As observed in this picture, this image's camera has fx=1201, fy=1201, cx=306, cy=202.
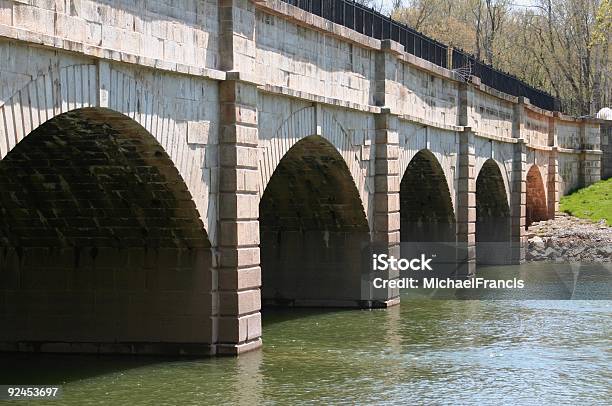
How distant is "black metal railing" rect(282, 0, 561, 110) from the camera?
26.6 metres

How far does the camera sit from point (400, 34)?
105 feet

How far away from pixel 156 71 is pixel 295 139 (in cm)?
614

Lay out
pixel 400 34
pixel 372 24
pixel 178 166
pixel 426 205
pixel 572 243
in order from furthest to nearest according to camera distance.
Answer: pixel 572 243 → pixel 426 205 → pixel 400 34 → pixel 372 24 → pixel 178 166

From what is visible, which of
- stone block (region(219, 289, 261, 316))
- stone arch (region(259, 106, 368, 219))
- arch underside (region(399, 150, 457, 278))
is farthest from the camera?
arch underside (region(399, 150, 457, 278))

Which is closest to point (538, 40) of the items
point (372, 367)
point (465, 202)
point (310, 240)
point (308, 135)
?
point (465, 202)

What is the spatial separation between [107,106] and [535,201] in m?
40.1

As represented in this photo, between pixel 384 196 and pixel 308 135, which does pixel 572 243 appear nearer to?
pixel 384 196

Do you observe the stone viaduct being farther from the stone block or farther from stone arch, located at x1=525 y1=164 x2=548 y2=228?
stone arch, located at x1=525 y1=164 x2=548 y2=228

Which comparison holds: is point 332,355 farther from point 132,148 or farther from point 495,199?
point 495,199

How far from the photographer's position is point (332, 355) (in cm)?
2216

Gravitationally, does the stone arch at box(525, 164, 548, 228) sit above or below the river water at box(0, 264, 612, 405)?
above

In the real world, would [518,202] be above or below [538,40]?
below

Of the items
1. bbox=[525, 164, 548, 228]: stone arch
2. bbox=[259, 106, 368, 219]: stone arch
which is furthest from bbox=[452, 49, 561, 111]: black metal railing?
bbox=[259, 106, 368, 219]: stone arch

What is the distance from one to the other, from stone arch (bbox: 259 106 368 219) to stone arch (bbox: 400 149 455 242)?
7942 mm
